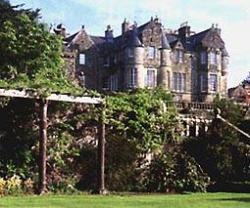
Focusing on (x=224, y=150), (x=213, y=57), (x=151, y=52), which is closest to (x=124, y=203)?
(x=224, y=150)

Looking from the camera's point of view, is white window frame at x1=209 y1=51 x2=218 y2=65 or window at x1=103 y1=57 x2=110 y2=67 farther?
white window frame at x1=209 y1=51 x2=218 y2=65

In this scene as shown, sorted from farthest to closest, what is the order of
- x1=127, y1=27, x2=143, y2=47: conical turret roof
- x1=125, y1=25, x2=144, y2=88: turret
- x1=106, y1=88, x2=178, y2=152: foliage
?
1. x1=125, y1=25, x2=144, y2=88: turret
2. x1=127, y1=27, x2=143, y2=47: conical turret roof
3. x1=106, y1=88, x2=178, y2=152: foliage

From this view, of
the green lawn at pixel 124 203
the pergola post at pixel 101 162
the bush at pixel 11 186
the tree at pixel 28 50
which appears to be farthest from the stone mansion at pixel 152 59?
Answer: the green lawn at pixel 124 203

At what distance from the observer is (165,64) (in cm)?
7019

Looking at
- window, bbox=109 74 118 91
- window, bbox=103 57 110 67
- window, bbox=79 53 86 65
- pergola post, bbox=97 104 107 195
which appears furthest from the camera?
window, bbox=103 57 110 67

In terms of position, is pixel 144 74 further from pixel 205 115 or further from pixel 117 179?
→ pixel 117 179

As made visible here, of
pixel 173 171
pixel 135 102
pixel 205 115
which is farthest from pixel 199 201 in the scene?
pixel 205 115

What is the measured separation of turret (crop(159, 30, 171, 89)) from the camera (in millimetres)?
69562

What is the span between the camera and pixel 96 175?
24.1 m

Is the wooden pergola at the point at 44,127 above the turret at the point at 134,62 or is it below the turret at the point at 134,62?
below

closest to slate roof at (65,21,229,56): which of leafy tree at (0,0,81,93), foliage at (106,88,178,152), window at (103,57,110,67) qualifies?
window at (103,57,110,67)

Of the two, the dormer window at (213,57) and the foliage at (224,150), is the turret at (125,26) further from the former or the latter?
the foliage at (224,150)

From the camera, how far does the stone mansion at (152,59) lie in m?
68.1

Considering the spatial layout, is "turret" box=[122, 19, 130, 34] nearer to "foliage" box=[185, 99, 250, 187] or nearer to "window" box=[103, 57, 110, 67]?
"window" box=[103, 57, 110, 67]
